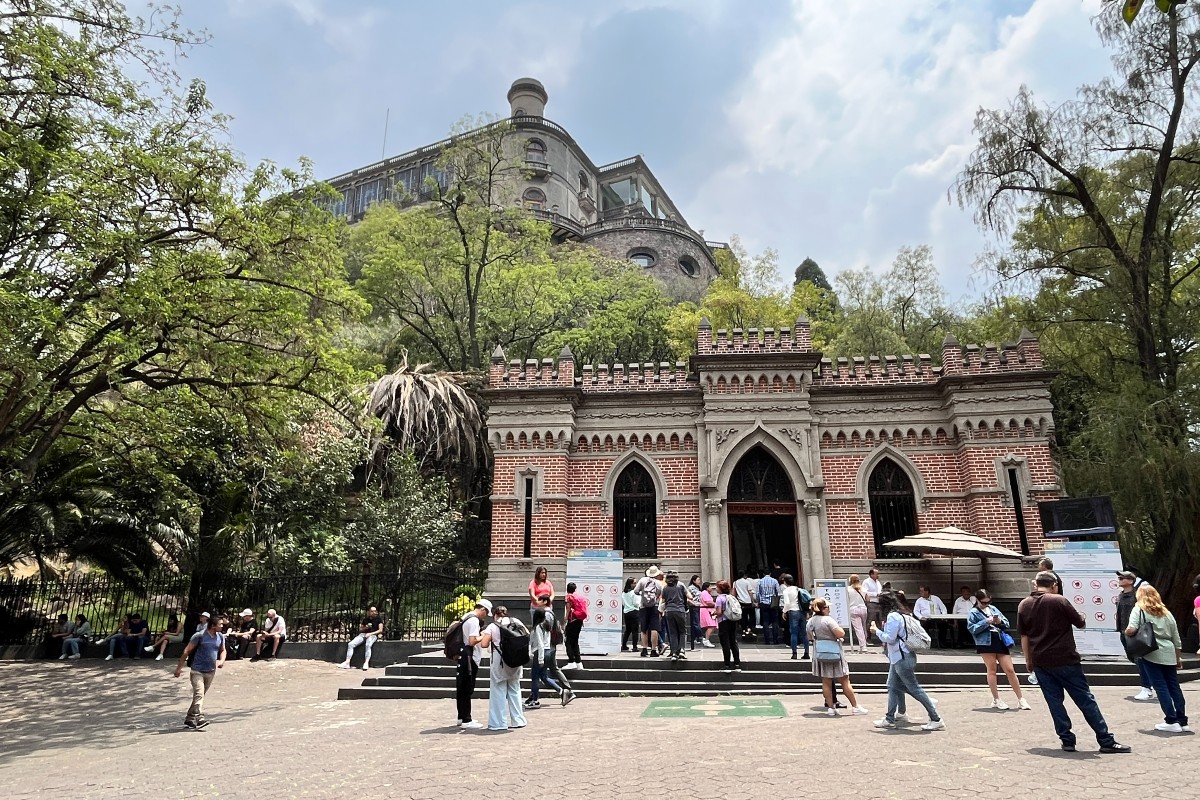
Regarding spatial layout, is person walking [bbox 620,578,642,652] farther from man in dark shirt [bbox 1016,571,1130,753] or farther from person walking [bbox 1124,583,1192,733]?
person walking [bbox 1124,583,1192,733]

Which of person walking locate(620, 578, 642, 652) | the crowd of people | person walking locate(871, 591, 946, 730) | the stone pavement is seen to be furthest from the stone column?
person walking locate(871, 591, 946, 730)

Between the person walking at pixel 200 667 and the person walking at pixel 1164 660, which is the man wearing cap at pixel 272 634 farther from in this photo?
the person walking at pixel 1164 660

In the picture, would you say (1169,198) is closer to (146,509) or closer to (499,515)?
(499,515)

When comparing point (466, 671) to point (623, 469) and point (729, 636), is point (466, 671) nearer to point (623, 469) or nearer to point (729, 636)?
point (729, 636)

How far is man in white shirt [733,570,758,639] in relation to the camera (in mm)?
15414

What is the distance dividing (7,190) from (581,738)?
10.8 metres

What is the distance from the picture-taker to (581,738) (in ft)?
26.9

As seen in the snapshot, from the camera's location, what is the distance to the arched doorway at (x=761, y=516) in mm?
17797

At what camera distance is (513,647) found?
28.7 feet

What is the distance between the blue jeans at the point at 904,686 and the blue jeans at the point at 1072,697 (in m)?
1.33

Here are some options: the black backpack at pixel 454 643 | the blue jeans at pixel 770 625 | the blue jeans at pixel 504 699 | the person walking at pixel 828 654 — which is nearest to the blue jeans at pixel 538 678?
the blue jeans at pixel 504 699

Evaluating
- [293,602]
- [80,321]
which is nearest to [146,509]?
[293,602]

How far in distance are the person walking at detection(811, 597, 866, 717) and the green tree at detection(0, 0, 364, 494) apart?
877 cm

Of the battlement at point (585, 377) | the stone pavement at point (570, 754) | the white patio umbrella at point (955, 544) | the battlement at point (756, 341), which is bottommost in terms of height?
the stone pavement at point (570, 754)
